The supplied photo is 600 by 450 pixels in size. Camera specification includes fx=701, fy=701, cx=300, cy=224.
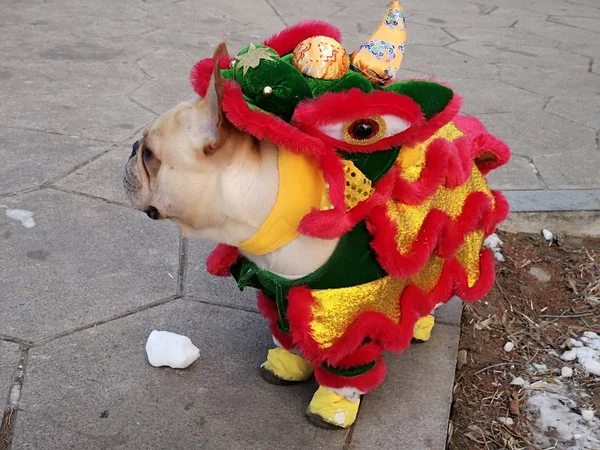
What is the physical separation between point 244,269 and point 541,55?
15.8 feet

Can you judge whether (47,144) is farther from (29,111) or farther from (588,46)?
(588,46)

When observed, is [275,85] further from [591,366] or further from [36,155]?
[36,155]

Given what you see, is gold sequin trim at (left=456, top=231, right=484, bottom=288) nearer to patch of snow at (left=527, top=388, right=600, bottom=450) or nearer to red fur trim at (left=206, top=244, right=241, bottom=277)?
patch of snow at (left=527, top=388, right=600, bottom=450)

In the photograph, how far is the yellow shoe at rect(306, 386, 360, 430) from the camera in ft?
6.73

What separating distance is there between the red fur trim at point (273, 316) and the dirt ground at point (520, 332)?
58cm

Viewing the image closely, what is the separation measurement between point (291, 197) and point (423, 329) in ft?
3.22

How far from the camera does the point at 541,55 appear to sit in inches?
235

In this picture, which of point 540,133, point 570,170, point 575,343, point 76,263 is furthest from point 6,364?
point 540,133

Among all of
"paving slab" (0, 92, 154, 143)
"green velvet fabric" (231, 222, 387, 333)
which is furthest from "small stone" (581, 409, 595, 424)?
"paving slab" (0, 92, 154, 143)

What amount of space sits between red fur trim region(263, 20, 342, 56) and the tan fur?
0.35m

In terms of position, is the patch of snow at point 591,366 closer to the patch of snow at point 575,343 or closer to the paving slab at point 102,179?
the patch of snow at point 575,343

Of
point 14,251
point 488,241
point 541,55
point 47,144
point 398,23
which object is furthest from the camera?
point 541,55

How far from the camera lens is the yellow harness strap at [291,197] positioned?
1698 mm

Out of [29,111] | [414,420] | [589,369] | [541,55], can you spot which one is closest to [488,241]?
[589,369]
